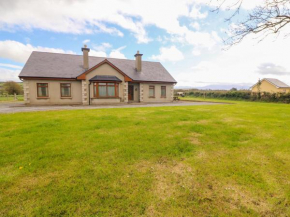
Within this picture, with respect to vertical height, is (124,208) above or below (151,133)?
below

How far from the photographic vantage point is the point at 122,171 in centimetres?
338

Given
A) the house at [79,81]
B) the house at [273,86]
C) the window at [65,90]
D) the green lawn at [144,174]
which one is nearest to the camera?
the green lawn at [144,174]

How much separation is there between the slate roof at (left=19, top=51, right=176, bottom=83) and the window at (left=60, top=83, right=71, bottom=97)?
3.46ft

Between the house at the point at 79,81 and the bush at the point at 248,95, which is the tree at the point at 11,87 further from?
the bush at the point at 248,95

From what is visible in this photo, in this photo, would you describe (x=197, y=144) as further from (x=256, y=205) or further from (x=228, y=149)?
(x=256, y=205)

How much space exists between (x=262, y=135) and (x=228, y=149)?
7.33ft

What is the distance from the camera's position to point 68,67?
2006 centimetres

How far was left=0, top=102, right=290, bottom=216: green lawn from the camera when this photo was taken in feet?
7.97

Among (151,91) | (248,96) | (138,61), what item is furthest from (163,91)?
(248,96)

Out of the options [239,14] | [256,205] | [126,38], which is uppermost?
[126,38]

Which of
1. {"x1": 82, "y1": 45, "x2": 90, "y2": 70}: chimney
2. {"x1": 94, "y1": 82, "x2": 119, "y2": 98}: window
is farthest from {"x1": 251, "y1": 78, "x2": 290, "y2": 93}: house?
{"x1": 82, "y1": 45, "x2": 90, "y2": 70}: chimney

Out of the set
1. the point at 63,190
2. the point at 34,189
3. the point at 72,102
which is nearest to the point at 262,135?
the point at 63,190

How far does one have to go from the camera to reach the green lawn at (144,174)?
243 centimetres

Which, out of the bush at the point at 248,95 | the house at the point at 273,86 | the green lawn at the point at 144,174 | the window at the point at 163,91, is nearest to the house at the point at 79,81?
the window at the point at 163,91
